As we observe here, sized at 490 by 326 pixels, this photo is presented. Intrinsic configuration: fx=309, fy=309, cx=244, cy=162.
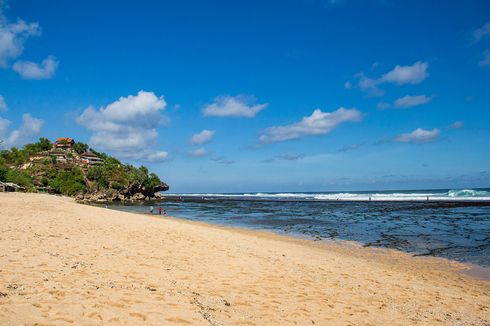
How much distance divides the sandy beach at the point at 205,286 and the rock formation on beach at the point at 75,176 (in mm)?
59911

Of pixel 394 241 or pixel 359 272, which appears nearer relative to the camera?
pixel 359 272

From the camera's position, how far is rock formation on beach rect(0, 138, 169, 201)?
73.3 metres

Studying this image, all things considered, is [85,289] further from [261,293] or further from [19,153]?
[19,153]

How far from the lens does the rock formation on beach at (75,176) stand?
73312 mm

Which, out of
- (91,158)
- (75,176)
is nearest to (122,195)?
(75,176)

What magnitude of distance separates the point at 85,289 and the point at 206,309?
263cm

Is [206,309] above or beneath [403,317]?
above

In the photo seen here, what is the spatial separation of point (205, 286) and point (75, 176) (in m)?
81.7

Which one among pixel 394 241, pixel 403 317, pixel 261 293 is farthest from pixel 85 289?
pixel 394 241

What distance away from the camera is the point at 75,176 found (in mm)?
78188

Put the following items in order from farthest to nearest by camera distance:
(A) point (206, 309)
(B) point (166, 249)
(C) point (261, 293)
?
(B) point (166, 249)
(C) point (261, 293)
(A) point (206, 309)

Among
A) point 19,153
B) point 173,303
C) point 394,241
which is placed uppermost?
point 19,153

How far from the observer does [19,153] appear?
86062 mm

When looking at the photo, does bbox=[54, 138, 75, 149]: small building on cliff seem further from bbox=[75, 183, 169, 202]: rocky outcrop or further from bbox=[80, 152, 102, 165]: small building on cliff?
bbox=[75, 183, 169, 202]: rocky outcrop
